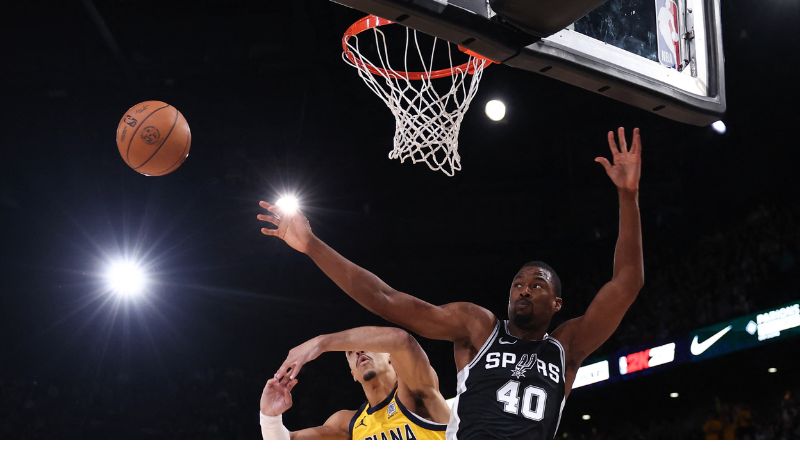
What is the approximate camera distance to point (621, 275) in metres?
3.45

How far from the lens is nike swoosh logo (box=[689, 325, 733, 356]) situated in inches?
316

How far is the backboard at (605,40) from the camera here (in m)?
2.63

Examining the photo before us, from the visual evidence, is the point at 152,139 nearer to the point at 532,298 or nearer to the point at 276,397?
the point at 276,397

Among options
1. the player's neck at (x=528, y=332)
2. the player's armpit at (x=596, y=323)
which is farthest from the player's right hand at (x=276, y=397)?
the player's armpit at (x=596, y=323)

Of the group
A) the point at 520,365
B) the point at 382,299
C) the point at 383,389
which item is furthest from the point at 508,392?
the point at 383,389

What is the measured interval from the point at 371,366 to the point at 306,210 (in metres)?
5.97

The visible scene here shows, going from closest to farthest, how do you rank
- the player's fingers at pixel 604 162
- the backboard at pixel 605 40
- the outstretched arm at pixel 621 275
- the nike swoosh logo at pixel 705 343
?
the backboard at pixel 605 40, the player's fingers at pixel 604 162, the outstretched arm at pixel 621 275, the nike swoosh logo at pixel 705 343

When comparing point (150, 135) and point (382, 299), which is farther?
point (150, 135)

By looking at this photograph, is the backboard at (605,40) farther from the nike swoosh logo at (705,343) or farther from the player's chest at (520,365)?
the nike swoosh logo at (705,343)

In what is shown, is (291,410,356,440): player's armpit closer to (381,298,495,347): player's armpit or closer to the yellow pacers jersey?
the yellow pacers jersey

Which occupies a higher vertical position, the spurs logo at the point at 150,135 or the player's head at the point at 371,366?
the spurs logo at the point at 150,135

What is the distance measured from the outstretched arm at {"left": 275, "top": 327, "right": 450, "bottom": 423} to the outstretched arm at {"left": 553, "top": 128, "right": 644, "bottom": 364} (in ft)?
3.44

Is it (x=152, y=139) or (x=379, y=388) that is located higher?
(x=152, y=139)

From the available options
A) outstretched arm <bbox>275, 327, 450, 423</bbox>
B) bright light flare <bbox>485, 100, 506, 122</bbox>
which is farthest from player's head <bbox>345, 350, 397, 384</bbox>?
bright light flare <bbox>485, 100, 506, 122</bbox>
